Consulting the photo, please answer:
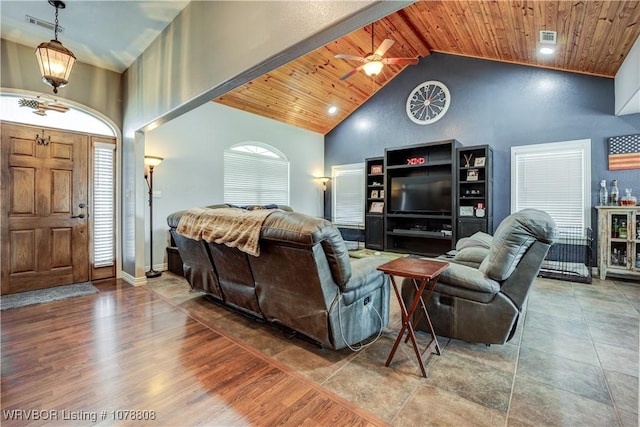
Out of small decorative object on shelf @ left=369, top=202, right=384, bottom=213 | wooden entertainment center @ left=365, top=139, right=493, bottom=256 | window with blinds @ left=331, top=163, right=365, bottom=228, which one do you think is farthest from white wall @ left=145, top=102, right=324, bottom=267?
wooden entertainment center @ left=365, top=139, right=493, bottom=256

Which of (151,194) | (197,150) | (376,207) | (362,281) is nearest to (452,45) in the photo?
(376,207)

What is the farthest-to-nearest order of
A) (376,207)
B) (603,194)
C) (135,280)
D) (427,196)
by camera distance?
(376,207), (427,196), (603,194), (135,280)

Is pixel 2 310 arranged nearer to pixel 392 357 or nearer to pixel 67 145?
pixel 67 145

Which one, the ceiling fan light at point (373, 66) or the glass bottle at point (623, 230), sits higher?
the ceiling fan light at point (373, 66)

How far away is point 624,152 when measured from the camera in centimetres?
436

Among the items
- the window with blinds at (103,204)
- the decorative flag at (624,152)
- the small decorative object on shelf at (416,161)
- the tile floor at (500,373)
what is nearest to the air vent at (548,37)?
the decorative flag at (624,152)

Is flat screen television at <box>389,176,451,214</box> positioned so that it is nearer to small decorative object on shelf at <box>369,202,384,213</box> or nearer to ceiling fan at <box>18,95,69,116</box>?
small decorative object on shelf at <box>369,202,384,213</box>

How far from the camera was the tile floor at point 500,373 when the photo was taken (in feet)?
5.30

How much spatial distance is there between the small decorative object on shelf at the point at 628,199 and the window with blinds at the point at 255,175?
20.1 feet

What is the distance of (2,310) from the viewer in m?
3.16

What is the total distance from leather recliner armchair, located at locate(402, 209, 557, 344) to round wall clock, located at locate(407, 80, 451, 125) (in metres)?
4.44

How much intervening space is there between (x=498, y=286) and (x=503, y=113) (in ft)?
14.9

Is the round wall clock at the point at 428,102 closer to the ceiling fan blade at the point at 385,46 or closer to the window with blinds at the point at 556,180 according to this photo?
the window with blinds at the point at 556,180

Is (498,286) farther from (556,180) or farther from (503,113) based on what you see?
(503,113)
